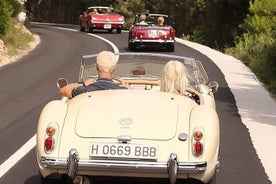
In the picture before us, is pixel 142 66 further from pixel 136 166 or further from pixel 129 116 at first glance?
pixel 136 166

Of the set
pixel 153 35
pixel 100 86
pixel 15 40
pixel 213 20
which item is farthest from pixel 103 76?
pixel 213 20

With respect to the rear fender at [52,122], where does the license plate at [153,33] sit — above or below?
below

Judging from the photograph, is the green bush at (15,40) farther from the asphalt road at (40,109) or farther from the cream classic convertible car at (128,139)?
the cream classic convertible car at (128,139)

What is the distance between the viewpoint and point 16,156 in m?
8.22

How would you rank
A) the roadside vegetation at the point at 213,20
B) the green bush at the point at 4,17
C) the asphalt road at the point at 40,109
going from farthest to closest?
the green bush at the point at 4,17
the roadside vegetation at the point at 213,20
the asphalt road at the point at 40,109

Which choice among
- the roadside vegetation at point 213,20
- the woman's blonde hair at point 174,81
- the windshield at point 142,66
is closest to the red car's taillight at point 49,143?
the woman's blonde hair at point 174,81

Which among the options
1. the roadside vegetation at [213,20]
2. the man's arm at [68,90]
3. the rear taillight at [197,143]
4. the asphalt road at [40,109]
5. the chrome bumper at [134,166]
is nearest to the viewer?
the chrome bumper at [134,166]

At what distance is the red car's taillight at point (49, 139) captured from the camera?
19.4ft

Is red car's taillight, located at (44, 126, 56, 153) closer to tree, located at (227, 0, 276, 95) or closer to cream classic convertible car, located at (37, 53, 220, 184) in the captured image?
cream classic convertible car, located at (37, 53, 220, 184)

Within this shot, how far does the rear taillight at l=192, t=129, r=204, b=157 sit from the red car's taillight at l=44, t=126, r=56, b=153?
124 centimetres

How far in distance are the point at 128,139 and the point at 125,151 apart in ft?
0.38

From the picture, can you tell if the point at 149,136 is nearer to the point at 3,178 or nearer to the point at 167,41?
the point at 3,178

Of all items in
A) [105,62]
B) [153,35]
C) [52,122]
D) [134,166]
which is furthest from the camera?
[153,35]

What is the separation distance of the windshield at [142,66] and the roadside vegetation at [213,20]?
7377mm
